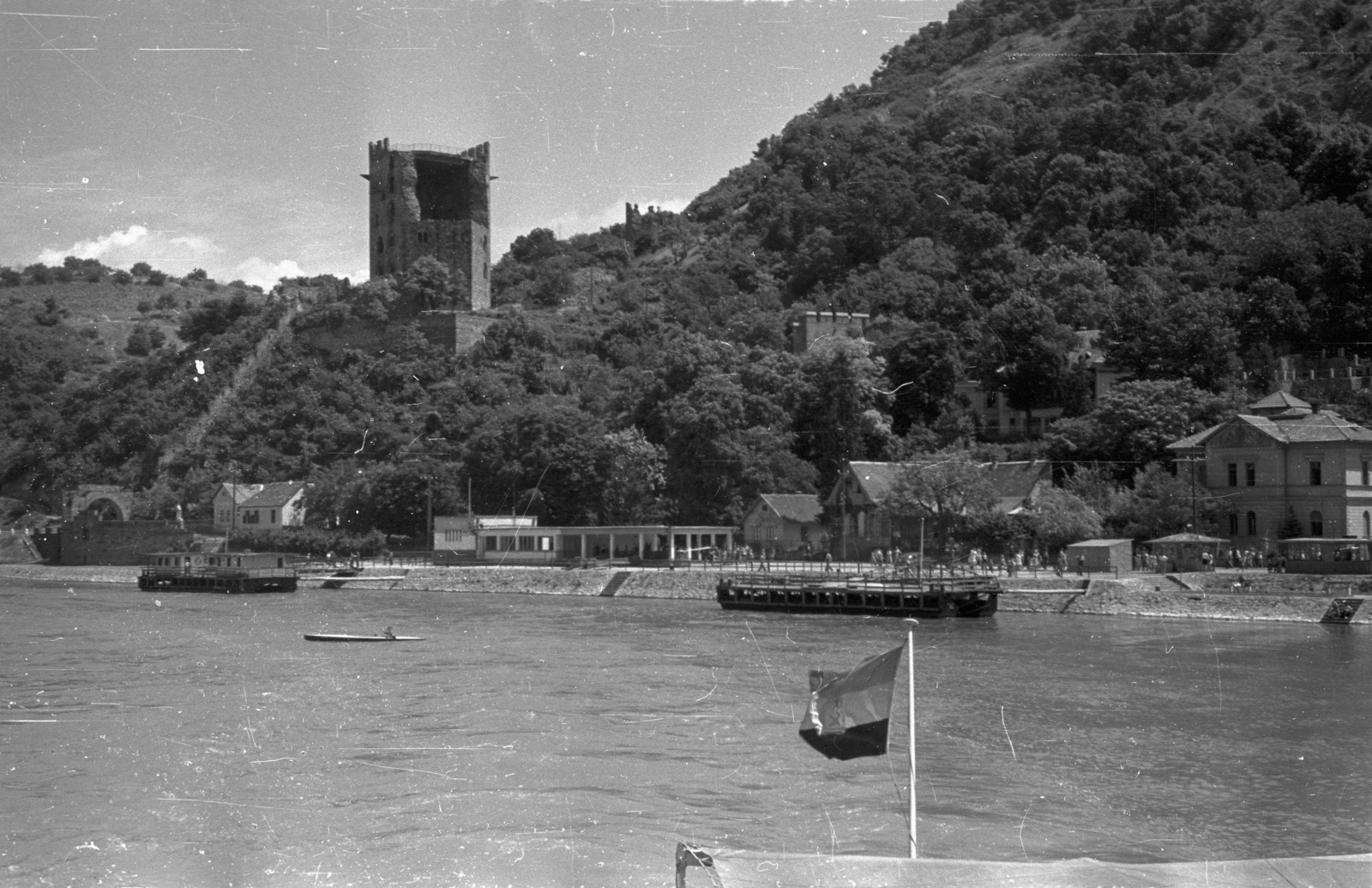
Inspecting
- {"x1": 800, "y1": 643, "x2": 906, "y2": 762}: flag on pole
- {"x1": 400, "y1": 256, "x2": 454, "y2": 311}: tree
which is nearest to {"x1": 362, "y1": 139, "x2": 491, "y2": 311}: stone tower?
{"x1": 400, "y1": 256, "x2": 454, "y2": 311}: tree

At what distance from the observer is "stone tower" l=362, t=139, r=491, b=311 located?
97.7 metres

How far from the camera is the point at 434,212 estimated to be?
9938 cm

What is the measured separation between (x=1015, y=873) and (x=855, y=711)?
2099mm

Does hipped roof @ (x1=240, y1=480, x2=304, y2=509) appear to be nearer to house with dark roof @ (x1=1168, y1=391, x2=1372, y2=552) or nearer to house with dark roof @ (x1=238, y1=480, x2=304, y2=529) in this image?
house with dark roof @ (x1=238, y1=480, x2=304, y2=529)

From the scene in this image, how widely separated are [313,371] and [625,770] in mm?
73098

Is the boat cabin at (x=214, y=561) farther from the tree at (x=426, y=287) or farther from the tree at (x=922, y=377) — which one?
the tree at (x=922, y=377)

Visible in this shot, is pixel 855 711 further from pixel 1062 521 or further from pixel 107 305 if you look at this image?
pixel 107 305

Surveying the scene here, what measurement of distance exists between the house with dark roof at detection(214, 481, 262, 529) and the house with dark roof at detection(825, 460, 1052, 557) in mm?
32529

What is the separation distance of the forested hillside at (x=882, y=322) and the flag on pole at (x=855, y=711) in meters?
44.4

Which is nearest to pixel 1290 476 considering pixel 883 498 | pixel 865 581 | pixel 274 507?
pixel 883 498

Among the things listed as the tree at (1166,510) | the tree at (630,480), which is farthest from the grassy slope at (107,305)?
the tree at (1166,510)

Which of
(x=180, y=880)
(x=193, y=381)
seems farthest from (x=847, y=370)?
(x=180, y=880)

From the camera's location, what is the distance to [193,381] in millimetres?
91312

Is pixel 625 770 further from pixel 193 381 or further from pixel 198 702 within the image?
pixel 193 381
